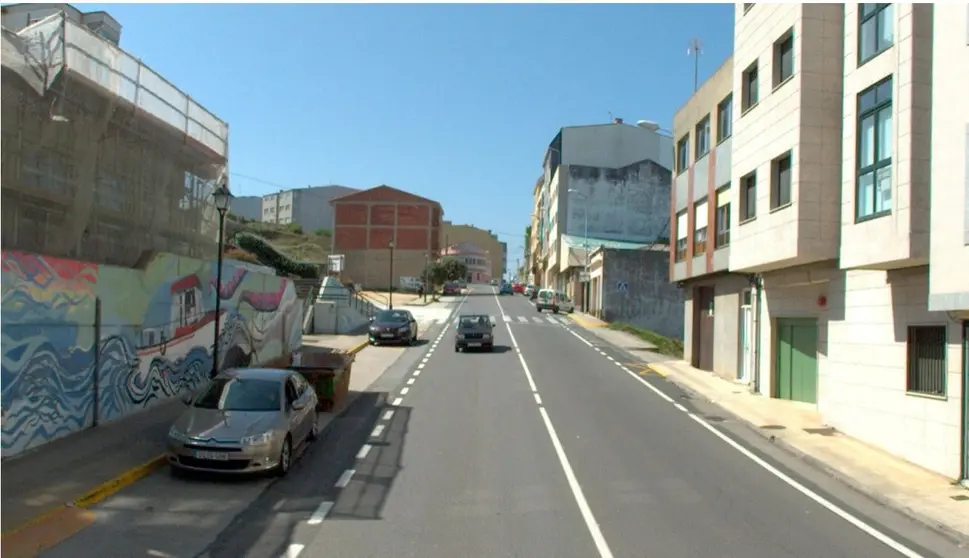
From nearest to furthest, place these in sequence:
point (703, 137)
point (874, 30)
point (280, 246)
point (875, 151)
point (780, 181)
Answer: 1. point (875, 151)
2. point (874, 30)
3. point (780, 181)
4. point (703, 137)
5. point (280, 246)

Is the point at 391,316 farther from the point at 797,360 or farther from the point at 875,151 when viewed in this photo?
the point at 875,151

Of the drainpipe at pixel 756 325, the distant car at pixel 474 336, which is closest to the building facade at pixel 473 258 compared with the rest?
the distant car at pixel 474 336

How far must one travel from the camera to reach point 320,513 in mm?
8781

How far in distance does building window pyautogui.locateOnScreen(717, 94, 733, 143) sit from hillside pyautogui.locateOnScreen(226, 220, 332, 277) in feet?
86.2

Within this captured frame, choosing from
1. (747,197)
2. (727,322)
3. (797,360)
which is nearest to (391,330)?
(727,322)

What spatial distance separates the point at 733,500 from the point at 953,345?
4.63 meters

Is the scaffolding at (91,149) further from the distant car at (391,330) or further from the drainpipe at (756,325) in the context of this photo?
the drainpipe at (756,325)

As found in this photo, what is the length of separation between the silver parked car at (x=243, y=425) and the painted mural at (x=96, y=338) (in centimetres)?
207

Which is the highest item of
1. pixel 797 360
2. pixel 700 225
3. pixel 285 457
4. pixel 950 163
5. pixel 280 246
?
pixel 280 246

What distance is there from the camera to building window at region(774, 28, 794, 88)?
58.6 ft

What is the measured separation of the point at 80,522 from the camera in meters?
7.98

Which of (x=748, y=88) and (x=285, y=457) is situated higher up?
(x=748, y=88)

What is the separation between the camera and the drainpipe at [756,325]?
825 inches

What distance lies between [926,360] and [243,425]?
1064 cm
